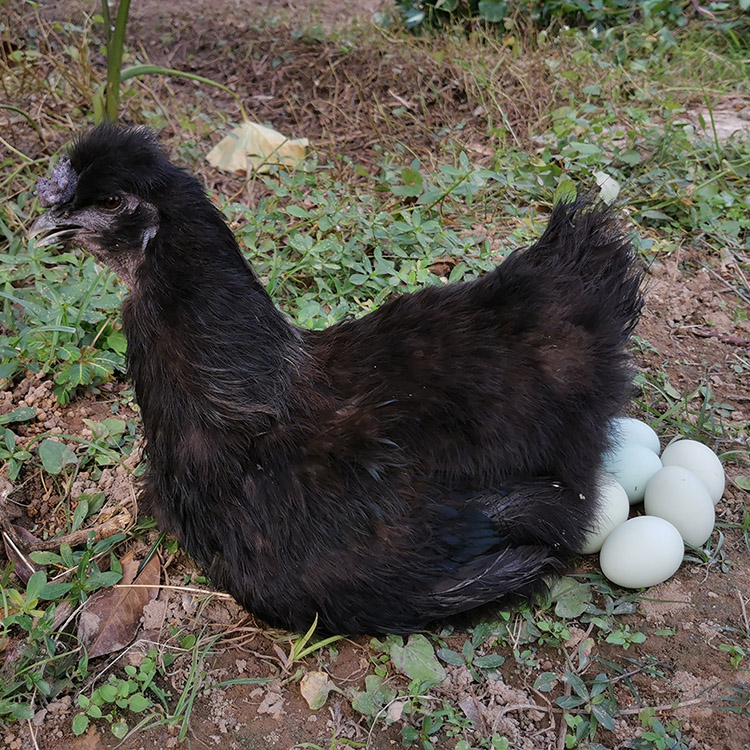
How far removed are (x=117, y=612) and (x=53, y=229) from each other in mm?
1091

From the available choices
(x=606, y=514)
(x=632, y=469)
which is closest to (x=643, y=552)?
(x=606, y=514)

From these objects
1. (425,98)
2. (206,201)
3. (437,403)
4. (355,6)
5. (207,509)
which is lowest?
(355,6)

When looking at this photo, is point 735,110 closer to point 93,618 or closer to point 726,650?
point 726,650

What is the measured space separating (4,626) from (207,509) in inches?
25.7

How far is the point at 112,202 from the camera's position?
1.98 metres

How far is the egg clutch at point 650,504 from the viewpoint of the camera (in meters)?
2.11

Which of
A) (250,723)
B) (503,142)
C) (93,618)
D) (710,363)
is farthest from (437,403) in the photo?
(503,142)

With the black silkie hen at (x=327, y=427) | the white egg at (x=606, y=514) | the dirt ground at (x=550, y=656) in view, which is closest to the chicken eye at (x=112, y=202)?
the black silkie hen at (x=327, y=427)

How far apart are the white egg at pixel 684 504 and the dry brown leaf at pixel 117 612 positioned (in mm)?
1515

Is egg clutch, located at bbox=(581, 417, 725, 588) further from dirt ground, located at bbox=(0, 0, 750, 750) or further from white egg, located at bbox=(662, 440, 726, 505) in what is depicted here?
dirt ground, located at bbox=(0, 0, 750, 750)

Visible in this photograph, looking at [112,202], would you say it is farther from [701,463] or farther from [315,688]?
[701,463]

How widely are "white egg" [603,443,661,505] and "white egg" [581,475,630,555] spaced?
0.29 ft

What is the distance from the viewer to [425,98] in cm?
479

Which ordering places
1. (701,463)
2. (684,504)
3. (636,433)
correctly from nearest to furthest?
(684,504)
(701,463)
(636,433)
